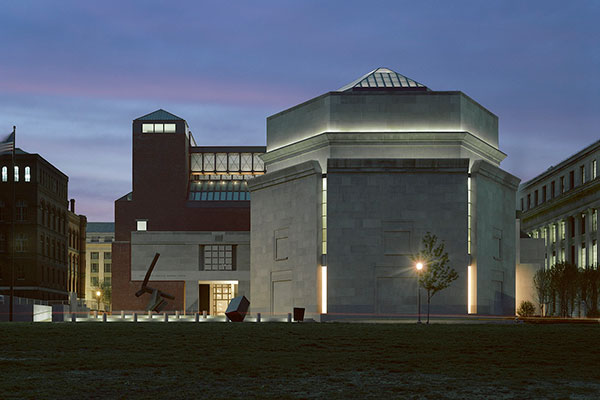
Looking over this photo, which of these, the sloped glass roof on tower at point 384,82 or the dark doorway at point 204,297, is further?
the dark doorway at point 204,297

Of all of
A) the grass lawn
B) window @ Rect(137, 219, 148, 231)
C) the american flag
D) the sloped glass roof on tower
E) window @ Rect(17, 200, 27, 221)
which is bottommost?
the grass lawn

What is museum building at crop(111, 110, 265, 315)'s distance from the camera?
8738cm

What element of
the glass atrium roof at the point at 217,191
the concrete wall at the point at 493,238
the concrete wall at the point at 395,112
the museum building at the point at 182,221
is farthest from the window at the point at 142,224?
the concrete wall at the point at 493,238

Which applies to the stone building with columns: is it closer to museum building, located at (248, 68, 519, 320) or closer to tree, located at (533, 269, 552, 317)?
tree, located at (533, 269, 552, 317)

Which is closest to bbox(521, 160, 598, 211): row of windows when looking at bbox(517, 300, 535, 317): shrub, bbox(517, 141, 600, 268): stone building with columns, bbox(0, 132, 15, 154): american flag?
bbox(517, 141, 600, 268): stone building with columns

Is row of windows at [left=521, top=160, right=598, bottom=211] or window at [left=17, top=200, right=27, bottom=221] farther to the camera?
window at [left=17, top=200, right=27, bottom=221]

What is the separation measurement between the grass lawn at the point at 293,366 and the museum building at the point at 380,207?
3534 cm

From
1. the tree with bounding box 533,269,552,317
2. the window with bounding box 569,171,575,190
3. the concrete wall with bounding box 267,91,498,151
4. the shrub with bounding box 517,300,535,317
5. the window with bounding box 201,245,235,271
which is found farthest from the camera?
the window with bounding box 569,171,575,190

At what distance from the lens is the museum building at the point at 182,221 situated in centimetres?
8738

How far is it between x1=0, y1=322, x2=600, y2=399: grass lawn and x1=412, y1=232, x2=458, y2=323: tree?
27.8m

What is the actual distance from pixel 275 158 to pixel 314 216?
10.3 metres

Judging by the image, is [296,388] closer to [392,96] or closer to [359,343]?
[359,343]

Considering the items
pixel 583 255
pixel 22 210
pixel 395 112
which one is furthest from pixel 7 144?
pixel 583 255

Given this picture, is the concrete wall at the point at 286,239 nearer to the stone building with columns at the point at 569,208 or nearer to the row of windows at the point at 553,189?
the stone building with columns at the point at 569,208
